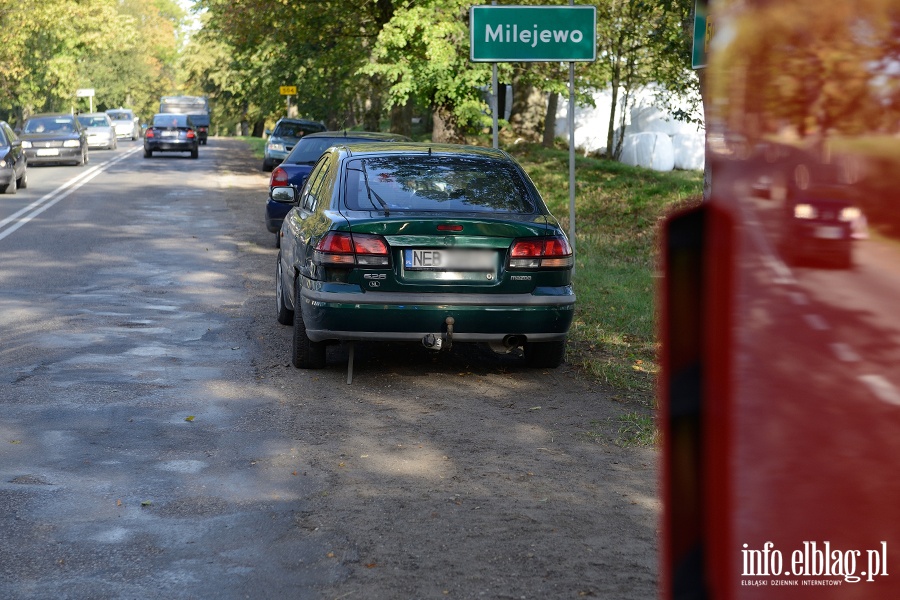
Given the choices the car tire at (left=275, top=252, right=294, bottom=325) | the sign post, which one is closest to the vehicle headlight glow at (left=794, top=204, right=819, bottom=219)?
the car tire at (left=275, top=252, right=294, bottom=325)

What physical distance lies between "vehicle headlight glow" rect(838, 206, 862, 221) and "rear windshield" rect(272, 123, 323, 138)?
31.7 metres

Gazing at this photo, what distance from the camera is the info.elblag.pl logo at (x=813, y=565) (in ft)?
5.23

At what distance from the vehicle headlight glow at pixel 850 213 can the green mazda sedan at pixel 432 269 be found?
598 cm

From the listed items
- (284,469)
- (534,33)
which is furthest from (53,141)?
(284,469)

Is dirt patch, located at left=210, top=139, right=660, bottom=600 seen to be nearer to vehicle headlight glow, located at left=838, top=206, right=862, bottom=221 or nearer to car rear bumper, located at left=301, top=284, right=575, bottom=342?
car rear bumper, located at left=301, top=284, right=575, bottom=342

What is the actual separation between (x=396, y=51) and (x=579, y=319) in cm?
1372

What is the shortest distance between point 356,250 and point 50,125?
109 feet

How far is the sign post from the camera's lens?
12.8m

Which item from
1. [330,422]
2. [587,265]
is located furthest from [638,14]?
[330,422]

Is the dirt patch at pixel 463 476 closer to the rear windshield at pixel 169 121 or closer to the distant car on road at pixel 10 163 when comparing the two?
the distant car on road at pixel 10 163

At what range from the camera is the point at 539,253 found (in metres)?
7.73

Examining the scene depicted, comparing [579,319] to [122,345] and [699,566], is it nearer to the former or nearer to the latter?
[122,345]

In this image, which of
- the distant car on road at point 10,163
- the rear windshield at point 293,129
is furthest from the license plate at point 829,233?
the rear windshield at point 293,129

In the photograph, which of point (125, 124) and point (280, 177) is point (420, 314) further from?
point (125, 124)
